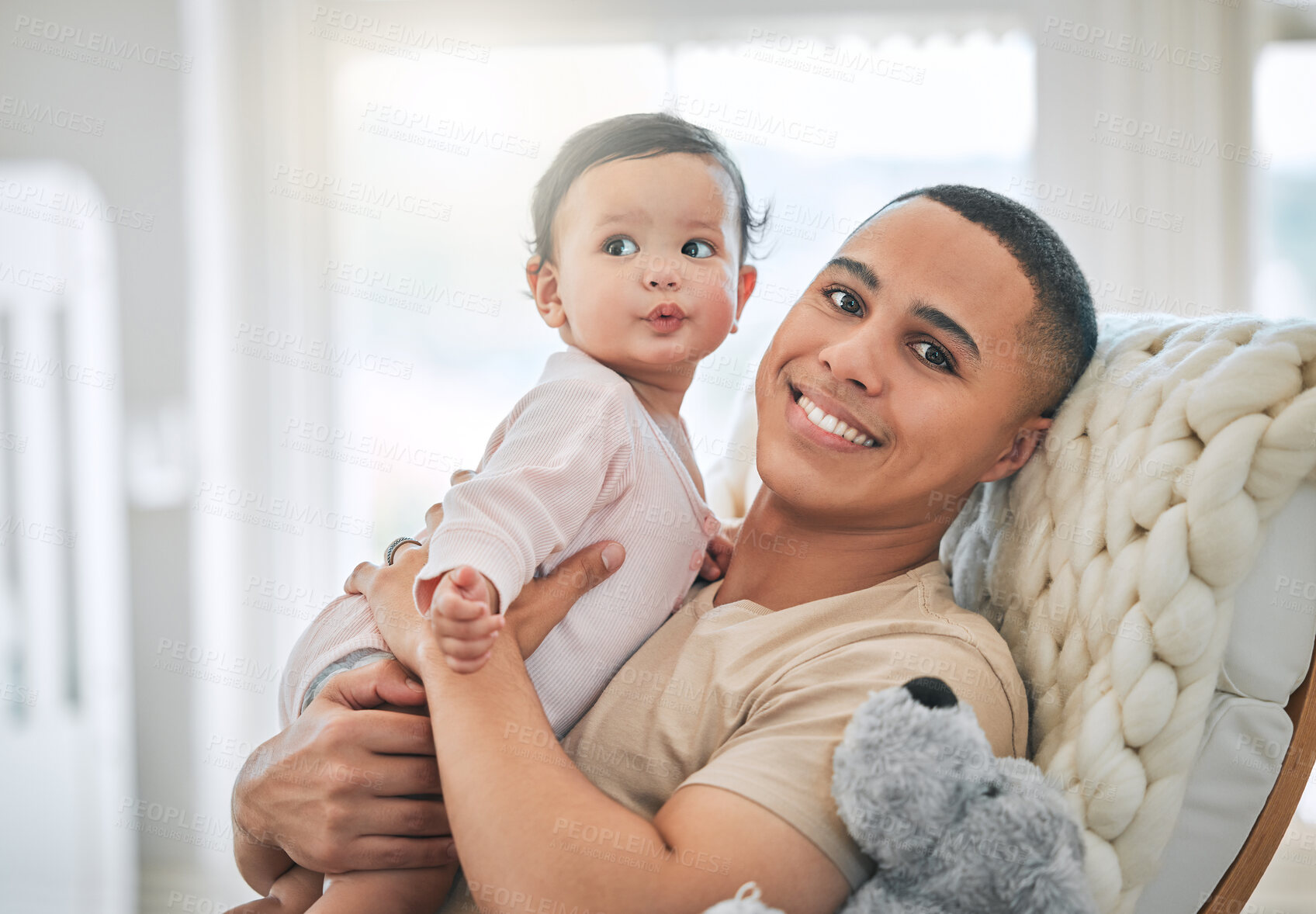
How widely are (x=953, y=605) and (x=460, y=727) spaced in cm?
58

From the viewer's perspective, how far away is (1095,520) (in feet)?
3.11

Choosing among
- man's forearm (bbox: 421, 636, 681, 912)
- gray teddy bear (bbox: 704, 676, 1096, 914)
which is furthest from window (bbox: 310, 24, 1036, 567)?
gray teddy bear (bbox: 704, 676, 1096, 914)

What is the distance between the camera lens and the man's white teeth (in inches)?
43.0

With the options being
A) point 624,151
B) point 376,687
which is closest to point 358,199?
point 624,151

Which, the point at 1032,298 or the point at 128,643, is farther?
the point at 128,643

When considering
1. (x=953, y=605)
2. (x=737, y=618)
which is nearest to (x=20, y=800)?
(x=737, y=618)

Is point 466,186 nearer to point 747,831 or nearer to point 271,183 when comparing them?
point 271,183

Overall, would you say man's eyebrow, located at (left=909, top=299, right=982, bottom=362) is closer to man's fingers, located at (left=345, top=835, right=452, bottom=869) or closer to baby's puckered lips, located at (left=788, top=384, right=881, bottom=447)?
baby's puckered lips, located at (left=788, top=384, right=881, bottom=447)

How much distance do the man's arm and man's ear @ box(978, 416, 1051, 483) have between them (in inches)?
22.1

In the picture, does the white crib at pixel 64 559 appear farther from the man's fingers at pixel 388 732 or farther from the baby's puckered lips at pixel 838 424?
the baby's puckered lips at pixel 838 424

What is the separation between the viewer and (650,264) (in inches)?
49.7

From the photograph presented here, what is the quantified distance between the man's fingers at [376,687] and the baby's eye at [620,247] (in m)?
0.63

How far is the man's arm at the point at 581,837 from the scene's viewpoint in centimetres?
77

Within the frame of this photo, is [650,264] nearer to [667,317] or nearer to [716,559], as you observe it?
[667,317]
